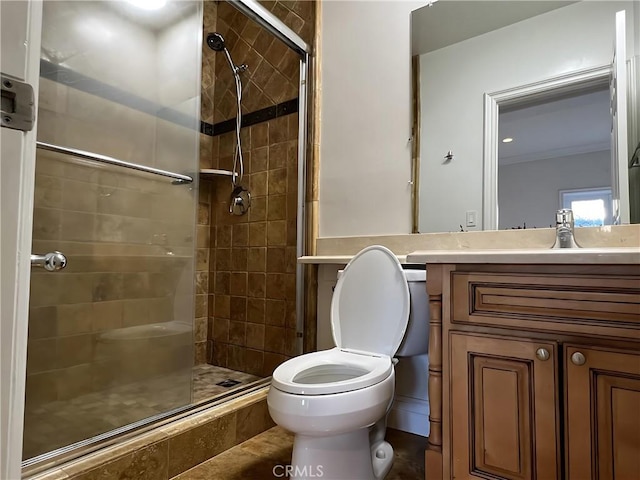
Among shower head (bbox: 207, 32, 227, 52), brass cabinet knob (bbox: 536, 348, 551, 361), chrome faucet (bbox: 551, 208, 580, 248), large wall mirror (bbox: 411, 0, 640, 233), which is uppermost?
shower head (bbox: 207, 32, 227, 52)

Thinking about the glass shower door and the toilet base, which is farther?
the glass shower door

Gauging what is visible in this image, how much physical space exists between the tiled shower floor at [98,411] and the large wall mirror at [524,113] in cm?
135

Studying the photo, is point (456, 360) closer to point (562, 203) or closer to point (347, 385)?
point (347, 385)

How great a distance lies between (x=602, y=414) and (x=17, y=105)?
1.36 meters

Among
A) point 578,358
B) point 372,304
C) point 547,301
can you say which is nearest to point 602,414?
point 578,358

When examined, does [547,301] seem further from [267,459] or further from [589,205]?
[267,459]

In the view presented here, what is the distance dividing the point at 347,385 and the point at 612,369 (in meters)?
0.66

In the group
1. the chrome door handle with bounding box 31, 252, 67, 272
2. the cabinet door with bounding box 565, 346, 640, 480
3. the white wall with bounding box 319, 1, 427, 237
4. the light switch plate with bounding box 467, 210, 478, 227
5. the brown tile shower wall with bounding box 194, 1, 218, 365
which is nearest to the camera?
the cabinet door with bounding box 565, 346, 640, 480

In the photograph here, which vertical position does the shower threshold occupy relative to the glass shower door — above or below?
below

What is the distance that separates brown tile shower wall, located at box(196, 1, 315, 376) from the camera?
2.22m

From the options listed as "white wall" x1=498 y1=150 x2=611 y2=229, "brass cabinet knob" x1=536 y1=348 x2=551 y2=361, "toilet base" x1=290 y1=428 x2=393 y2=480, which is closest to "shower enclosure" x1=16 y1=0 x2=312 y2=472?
"toilet base" x1=290 y1=428 x2=393 y2=480

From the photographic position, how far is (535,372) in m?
0.93

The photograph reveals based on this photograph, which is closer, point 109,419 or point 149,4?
point 109,419

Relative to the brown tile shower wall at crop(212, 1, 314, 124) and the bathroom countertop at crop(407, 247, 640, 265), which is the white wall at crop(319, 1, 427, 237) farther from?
the bathroom countertop at crop(407, 247, 640, 265)
